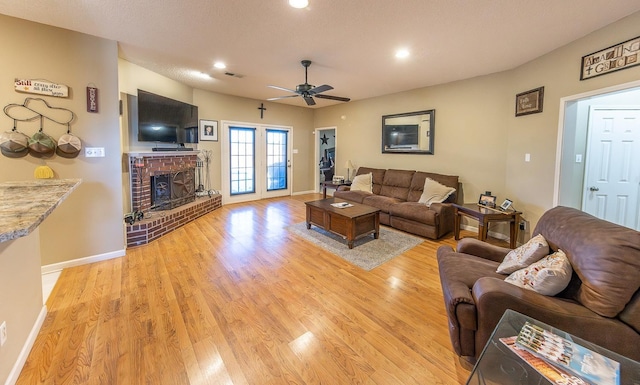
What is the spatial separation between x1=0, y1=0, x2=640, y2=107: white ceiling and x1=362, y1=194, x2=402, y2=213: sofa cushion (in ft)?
→ 7.15

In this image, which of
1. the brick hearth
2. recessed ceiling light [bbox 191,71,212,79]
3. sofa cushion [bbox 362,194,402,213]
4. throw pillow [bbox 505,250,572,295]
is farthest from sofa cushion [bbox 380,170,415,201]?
recessed ceiling light [bbox 191,71,212,79]

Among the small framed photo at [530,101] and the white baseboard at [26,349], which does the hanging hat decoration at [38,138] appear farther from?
the small framed photo at [530,101]

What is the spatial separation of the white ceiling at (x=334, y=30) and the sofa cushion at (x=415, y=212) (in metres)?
2.14

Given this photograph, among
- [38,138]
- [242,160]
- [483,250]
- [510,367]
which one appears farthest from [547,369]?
[242,160]

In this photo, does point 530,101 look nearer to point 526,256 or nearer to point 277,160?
point 526,256

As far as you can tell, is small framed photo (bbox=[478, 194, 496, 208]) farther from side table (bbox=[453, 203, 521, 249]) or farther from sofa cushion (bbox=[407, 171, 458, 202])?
sofa cushion (bbox=[407, 171, 458, 202])

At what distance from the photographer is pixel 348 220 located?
3645mm

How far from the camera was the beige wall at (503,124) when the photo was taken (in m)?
3.02

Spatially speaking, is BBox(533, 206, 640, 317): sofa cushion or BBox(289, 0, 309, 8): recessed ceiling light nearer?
BBox(533, 206, 640, 317): sofa cushion

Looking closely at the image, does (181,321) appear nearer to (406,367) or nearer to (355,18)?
(406,367)

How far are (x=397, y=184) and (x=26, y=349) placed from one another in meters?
5.19

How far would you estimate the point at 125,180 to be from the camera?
3969 millimetres

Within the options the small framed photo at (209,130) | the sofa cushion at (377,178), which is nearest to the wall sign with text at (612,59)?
the sofa cushion at (377,178)

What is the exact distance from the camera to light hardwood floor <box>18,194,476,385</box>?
163cm
